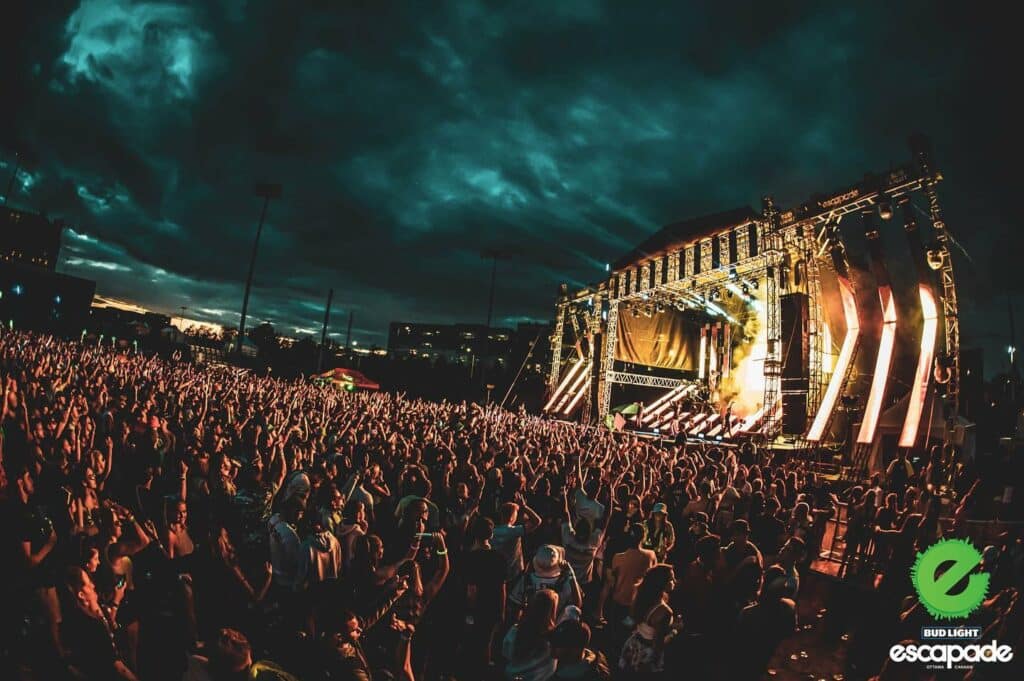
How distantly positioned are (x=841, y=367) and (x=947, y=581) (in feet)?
37.4

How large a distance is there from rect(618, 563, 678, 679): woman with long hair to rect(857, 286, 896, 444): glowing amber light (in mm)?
12901

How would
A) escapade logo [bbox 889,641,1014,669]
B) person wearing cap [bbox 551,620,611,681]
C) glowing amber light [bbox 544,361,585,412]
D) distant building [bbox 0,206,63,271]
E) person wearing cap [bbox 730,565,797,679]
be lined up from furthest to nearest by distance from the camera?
1. distant building [bbox 0,206,63,271]
2. glowing amber light [bbox 544,361,585,412]
3. escapade logo [bbox 889,641,1014,669]
4. person wearing cap [bbox 730,565,797,679]
5. person wearing cap [bbox 551,620,611,681]

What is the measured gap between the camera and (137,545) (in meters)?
3.39

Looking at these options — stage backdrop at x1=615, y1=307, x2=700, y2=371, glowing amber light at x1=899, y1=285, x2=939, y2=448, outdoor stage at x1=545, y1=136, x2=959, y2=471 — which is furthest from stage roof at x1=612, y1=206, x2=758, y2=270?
glowing amber light at x1=899, y1=285, x2=939, y2=448

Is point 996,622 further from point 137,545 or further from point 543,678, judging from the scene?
point 137,545

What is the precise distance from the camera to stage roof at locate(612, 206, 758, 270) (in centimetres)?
2227

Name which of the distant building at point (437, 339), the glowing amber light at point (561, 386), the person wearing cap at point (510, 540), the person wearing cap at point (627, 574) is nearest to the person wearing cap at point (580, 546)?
the person wearing cap at point (627, 574)

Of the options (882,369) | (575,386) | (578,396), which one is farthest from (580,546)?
(575,386)

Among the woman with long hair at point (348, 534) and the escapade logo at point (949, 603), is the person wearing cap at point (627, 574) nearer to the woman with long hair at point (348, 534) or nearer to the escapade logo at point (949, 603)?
the escapade logo at point (949, 603)

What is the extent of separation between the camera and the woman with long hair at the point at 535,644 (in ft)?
10.1

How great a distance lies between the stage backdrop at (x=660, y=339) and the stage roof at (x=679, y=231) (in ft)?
9.22

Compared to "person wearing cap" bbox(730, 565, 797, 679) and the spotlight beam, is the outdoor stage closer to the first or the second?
the spotlight beam

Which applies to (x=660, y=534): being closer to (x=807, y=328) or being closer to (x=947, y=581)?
(x=947, y=581)

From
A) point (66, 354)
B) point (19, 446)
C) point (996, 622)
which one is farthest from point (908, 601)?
point (66, 354)
